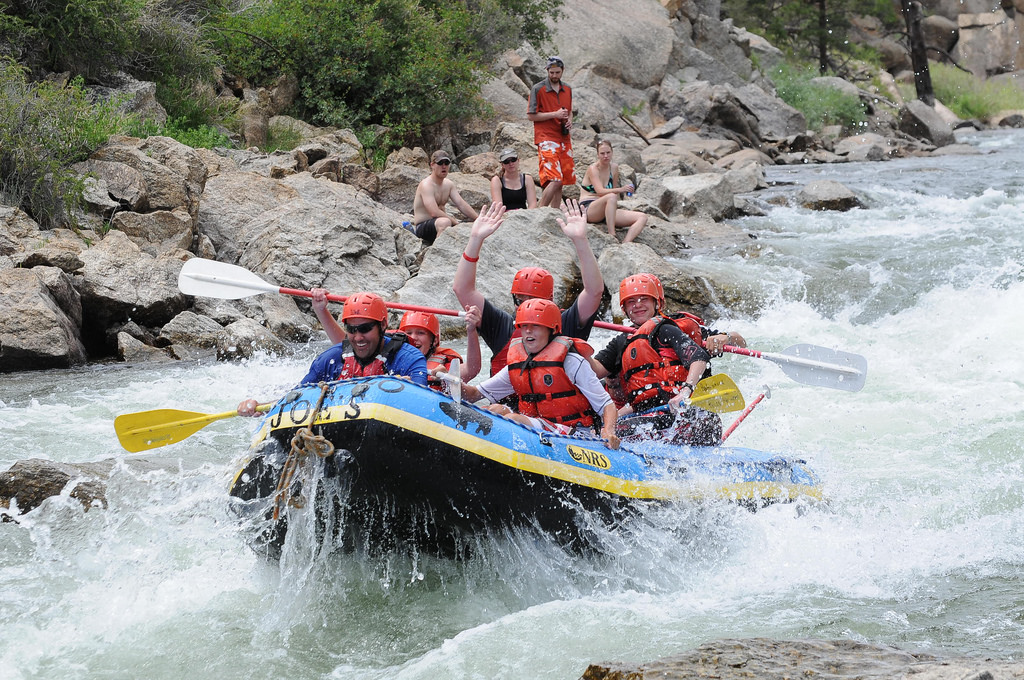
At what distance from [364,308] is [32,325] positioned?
4255 millimetres

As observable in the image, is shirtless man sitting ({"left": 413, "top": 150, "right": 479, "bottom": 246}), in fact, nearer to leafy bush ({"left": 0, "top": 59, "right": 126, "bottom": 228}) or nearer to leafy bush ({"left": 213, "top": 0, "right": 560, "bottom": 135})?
A: leafy bush ({"left": 0, "top": 59, "right": 126, "bottom": 228})

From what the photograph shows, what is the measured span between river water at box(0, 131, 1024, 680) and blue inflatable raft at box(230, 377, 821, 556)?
0.15 meters

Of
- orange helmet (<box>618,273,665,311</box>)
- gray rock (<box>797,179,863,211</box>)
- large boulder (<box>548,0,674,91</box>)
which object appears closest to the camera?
orange helmet (<box>618,273,665,311</box>)

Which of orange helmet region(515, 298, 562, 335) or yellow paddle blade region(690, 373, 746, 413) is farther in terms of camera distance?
yellow paddle blade region(690, 373, 746, 413)

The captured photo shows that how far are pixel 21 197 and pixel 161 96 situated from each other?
4.04 meters

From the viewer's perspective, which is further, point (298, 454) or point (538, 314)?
point (538, 314)

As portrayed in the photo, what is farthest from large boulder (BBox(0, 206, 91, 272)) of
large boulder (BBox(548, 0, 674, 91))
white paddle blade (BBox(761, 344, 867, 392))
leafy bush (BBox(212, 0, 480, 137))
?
large boulder (BBox(548, 0, 674, 91))

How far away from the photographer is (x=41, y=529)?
499 centimetres

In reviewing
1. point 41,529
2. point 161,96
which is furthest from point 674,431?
point 161,96

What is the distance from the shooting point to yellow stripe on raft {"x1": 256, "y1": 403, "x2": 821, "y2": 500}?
411 cm

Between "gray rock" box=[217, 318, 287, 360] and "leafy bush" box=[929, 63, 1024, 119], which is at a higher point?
"gray rock" box=[217, 318, 287, 360]

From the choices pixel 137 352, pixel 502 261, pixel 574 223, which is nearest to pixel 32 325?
pixel 137 352

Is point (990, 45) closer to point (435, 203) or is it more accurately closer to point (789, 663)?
point (435, 203)

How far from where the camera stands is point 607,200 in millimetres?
10984
